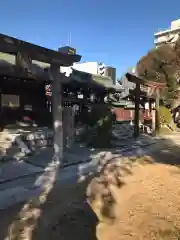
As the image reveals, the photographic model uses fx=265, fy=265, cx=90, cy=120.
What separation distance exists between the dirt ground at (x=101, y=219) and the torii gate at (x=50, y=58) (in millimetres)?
2491

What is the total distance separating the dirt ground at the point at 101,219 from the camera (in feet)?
13.5

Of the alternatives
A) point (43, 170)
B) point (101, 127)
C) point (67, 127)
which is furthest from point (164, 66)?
point (43, 170)

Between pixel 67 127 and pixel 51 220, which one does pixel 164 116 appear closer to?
pixel 67 127

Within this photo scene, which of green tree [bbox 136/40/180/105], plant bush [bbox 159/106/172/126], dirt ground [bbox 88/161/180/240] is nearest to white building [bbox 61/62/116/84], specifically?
green tree [bbox 136/40/180/105]

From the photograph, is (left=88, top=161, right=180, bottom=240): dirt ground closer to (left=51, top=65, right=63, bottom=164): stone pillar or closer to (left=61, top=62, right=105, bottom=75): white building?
(left=51, top=65, right=63, bottom=164): stone pillar

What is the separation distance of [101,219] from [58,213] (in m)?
0.82

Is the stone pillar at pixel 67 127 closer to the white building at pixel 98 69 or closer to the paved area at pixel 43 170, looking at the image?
the paved area at pixel 43 170

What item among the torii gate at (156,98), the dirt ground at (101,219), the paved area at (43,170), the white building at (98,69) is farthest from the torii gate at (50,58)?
the white building at (98,69)

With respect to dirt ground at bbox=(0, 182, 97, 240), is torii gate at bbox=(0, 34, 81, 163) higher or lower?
higher

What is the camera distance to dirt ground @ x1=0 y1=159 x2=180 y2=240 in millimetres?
4121

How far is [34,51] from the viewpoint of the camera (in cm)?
766

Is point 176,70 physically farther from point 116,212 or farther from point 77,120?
point 116,212

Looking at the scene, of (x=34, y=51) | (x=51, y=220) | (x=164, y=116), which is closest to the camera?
(x=51, y=220)

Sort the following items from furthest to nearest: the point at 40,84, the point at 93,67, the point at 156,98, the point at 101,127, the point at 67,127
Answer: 1. the point at 93,67
2. the point at 156,98
3. the point at 40,84
4. the point at 101,127
5. the point at 67,127
